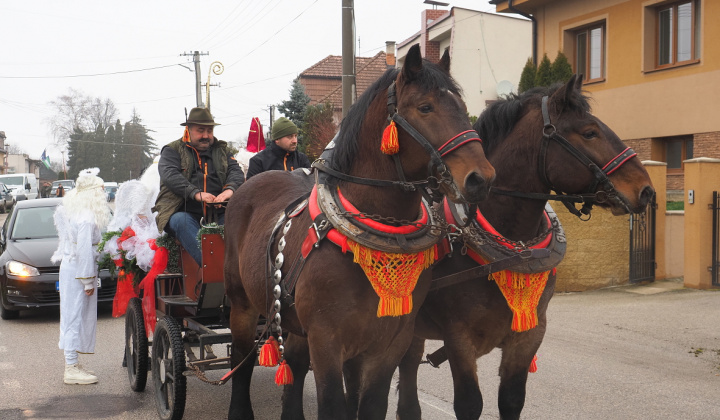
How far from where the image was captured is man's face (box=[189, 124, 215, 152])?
5789 mm

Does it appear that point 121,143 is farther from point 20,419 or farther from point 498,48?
point 20,419

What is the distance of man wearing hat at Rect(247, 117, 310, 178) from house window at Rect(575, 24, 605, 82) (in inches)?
448

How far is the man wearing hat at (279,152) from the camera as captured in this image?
6316 millimetres

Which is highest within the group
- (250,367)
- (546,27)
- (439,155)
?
(546,27)

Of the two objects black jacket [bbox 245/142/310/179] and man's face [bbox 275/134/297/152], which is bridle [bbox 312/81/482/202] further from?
black jacket [bbox 245/142/310/179]

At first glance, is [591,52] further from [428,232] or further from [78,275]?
[428,232]

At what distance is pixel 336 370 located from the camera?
→ 136 inches

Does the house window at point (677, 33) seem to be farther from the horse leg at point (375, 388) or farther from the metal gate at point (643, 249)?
the horse leg at point (375, 388)

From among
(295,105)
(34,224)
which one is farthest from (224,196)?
(295,105)

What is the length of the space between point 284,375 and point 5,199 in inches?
1522

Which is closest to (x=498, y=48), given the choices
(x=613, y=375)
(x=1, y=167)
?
(x=613, y=375)

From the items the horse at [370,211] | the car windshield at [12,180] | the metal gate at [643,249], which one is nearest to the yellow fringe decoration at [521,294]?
the horse at [370,211]

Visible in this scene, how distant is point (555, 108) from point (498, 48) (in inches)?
891

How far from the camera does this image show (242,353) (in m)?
5.09
